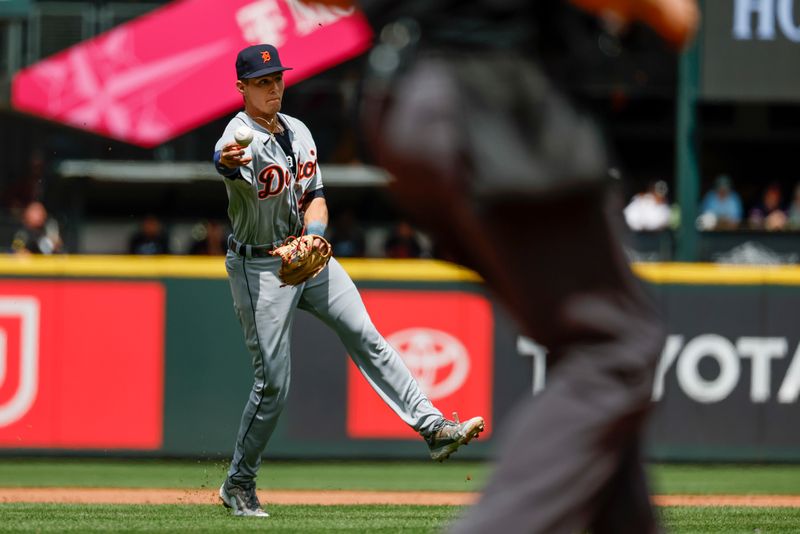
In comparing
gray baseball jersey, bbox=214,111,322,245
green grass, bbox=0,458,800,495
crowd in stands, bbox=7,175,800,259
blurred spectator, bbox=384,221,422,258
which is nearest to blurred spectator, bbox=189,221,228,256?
crowd in stands, bbox=7,175,800,259

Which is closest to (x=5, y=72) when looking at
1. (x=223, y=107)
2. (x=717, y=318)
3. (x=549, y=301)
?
(x=223, y=107)

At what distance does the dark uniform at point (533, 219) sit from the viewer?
257 centimetres

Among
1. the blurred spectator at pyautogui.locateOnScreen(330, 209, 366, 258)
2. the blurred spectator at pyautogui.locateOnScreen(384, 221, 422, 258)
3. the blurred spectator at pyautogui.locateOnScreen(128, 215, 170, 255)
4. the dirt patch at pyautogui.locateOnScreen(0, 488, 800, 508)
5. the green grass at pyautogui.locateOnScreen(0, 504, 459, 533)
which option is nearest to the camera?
the green grass at pyautogui.locateOnScreen(0, 504, 459, 533)

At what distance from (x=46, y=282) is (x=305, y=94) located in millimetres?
7713

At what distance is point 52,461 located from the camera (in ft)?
31.8

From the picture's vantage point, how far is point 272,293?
599 cm

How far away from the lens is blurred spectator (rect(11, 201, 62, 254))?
41.8ft

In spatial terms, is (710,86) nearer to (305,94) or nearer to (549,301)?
(305,94)

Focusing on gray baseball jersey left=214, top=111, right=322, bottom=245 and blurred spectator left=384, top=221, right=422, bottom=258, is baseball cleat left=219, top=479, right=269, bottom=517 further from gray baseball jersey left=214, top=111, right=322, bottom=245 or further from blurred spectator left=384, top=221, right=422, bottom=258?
blurred spectator left=384, top=221, right=422, bottom=258

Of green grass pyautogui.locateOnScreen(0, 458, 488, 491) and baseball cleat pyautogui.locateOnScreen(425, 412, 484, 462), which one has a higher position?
baseball cleat pyautogui.locateOnScreen(425, 412, 484, 462)

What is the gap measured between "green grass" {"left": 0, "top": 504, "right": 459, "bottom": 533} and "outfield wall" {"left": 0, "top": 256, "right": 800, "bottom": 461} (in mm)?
2781

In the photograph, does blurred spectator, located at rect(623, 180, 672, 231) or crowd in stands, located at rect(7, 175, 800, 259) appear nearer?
crowd in stands, located at rect(7, 175, 800, 259)

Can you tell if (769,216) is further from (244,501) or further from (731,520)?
(244,501)

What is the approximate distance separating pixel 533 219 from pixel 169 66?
44.3 feet
